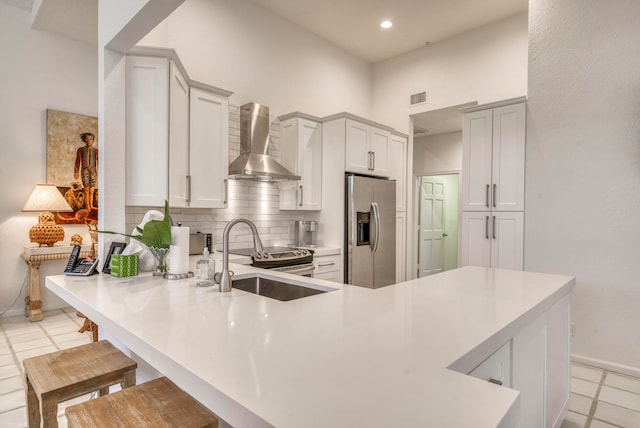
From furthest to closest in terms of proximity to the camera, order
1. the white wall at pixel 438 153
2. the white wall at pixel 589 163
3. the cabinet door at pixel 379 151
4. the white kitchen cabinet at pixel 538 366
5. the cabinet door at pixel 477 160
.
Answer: the white wall at pixel 438 153 < the cabinet door at pixel 379 151 < the cabinet door at pixel 477 160 < the white wall at pixel 589 163 < the white kitchen cabinet at pixel 538 366

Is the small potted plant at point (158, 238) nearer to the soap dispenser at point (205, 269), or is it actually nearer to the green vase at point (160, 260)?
the green vase at point (160, 260)

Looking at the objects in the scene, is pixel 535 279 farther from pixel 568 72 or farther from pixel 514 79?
pixel 514 79

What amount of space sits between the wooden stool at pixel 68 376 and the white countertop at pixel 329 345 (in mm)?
225

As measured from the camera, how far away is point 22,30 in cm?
403

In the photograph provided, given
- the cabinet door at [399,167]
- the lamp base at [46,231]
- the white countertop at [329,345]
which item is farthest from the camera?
the cabinet door at [399,167]

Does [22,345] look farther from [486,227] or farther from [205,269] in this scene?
[486,227]

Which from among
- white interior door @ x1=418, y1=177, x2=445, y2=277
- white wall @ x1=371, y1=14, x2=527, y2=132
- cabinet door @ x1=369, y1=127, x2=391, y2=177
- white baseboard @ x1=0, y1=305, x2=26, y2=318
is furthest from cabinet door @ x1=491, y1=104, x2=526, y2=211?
white baseboard @ x1=0, y1=305, x2=26, y2=318

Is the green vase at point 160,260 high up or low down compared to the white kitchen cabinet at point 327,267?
up

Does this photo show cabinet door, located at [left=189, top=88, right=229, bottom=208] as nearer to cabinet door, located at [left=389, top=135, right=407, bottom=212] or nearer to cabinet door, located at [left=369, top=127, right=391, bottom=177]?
cabinet door, located at [left=369, top=127, right=391, bottom=177]

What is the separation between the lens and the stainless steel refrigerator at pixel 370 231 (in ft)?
13.2

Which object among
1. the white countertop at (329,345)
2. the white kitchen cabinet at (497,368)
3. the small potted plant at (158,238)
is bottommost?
the white kitchen cabinet at (497,368)

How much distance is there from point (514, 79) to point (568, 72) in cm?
129

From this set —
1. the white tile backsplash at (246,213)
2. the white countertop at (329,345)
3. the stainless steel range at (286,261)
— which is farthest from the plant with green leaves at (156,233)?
the white tile backsplash at (246,213)

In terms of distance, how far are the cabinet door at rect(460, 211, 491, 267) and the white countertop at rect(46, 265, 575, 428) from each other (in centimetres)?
184
